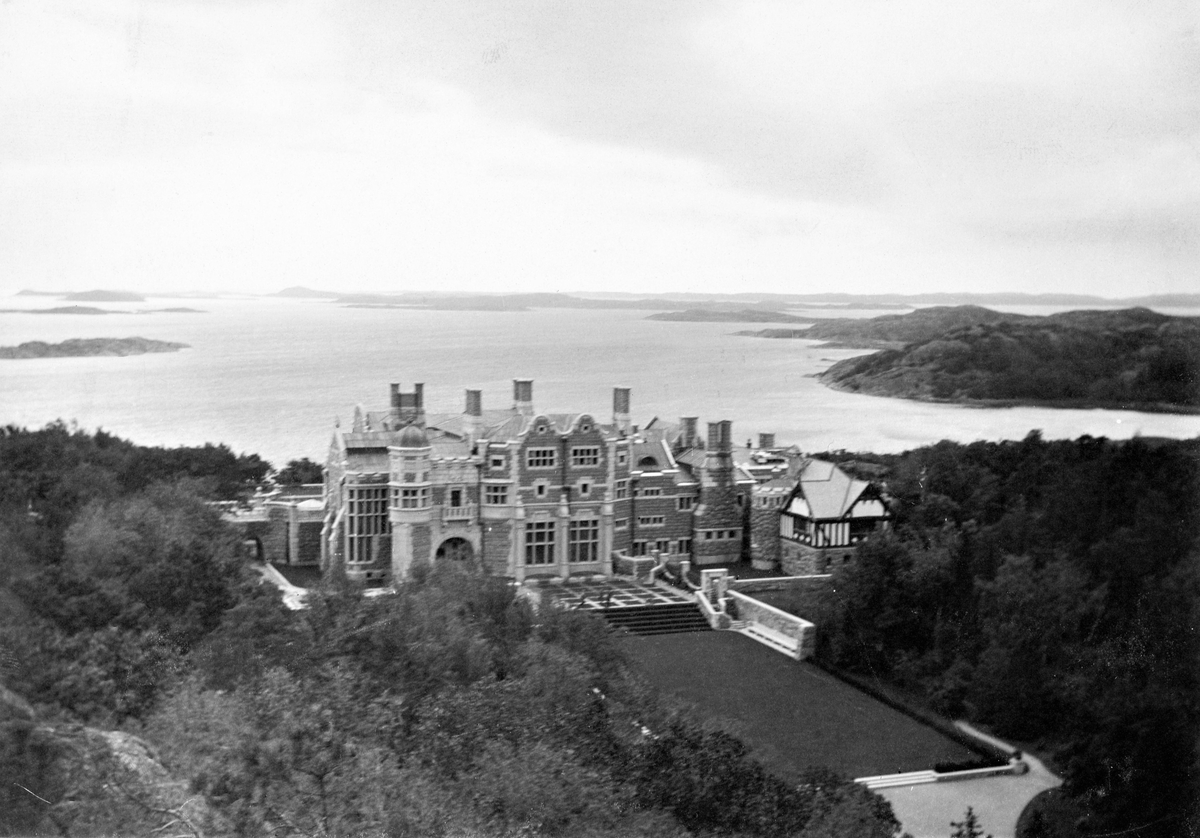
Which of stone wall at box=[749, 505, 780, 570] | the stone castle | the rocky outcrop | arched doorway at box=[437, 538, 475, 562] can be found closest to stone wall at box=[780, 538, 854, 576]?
the stone castle

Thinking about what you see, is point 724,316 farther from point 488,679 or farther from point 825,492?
point 488,679

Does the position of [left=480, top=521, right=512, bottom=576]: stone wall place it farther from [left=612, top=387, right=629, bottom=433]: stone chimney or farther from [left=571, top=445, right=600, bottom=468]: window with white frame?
[left=612, top=387, right=629, bottom=433]: stone chimney

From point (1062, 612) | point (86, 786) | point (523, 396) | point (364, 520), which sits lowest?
point (86, 786)

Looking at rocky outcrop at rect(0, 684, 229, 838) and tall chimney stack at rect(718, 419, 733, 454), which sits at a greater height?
tall chimney stack at rect(718, 419, 733, 454)

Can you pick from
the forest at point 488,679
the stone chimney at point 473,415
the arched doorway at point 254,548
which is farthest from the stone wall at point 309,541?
the forest at point 488,679

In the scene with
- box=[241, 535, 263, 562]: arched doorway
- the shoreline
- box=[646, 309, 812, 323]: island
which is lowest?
box=[241, 535, 263, 562]: arched doorway

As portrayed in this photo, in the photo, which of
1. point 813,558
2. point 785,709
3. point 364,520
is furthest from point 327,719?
point 813,558

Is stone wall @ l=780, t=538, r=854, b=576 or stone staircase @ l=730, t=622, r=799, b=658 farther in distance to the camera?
stone wall @ l=780, t=538, r=854, b=576

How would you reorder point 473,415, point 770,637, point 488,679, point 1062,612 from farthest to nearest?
point 473,415 < point 770,637 < point 1062,612 < point 488,679
